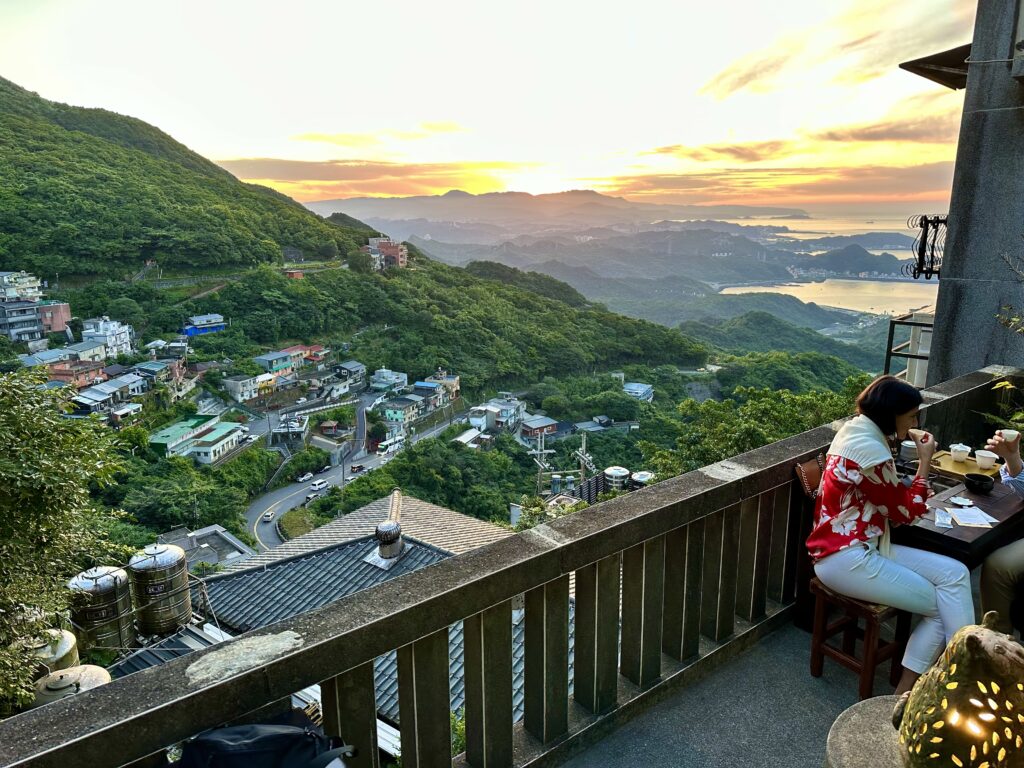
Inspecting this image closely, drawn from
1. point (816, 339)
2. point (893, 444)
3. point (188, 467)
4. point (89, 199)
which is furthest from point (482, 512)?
point (89, 199)

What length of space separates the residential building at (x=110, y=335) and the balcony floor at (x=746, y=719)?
177 ft

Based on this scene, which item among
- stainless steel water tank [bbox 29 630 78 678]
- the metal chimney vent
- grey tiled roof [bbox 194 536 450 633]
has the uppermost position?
stainless steel water tank [bbox 29 630 78 678]

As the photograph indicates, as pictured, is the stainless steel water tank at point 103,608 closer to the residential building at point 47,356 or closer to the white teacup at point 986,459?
the white teacup at point 986,459

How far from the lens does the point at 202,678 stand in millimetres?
1277

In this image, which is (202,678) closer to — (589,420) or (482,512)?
(482,512)

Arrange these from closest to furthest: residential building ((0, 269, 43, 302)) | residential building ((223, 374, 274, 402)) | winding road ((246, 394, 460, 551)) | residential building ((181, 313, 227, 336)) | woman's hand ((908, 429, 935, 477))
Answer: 1. woman's hand ((908, 429, 935, 477))
2. winding road ((246, 394, 460, 551))
3. residential building ((0, 269, 43, 302))
4. residential building ((223, 374, 274, 402))
5. residential building ((181, 313, 227, 336))

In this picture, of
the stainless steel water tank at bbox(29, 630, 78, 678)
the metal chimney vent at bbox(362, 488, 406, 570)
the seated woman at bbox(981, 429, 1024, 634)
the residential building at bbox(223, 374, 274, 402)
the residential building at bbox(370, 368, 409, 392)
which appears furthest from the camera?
the residential building at bbox(370, 368, 409, 392)

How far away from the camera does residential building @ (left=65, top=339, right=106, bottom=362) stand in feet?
147

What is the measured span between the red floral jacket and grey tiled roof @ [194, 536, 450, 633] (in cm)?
827

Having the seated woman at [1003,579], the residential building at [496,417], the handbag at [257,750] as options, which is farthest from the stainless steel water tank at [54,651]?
the residential building at [496,417]

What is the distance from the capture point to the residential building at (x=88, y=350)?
44812mm

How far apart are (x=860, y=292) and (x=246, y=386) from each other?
58.3 m

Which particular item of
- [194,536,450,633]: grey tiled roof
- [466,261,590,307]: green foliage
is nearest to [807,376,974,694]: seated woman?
[194,536,450,633]: grey tiled roof

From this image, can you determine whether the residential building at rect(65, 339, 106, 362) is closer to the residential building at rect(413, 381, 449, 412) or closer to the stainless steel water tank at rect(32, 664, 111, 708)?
the residential building at rect(413, 381, 449, 412)
